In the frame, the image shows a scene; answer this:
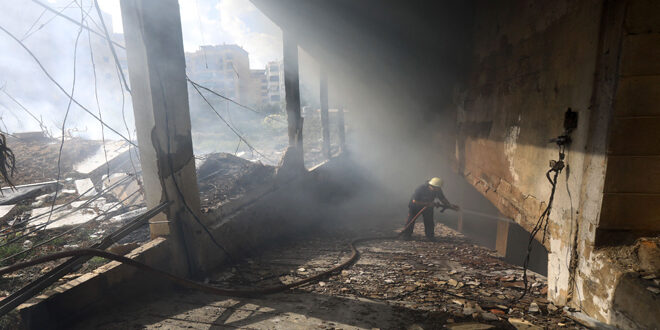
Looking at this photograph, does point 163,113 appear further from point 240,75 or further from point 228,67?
Answer: point 228,67

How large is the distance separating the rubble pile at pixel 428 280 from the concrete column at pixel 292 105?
2138 mm

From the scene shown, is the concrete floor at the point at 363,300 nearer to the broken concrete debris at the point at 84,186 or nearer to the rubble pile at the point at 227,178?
the rubble pile at the point at 227,178

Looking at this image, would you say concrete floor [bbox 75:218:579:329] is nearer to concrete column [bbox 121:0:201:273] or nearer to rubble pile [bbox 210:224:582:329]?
rubble pile [bbox 210:224:582:329]

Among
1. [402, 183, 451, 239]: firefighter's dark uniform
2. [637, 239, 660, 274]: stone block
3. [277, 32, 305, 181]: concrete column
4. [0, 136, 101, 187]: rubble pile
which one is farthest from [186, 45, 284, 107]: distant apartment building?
[637, 239, 660, 274]: stone block

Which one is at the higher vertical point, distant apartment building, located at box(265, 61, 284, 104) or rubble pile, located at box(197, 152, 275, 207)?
distant apartment building, located at box(265, 61, 284, 104)

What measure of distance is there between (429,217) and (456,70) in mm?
3748

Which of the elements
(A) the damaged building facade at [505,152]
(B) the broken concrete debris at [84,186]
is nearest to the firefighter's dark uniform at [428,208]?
(A) the damaged building facade at [505,152]

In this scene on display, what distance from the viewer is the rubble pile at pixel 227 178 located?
5.17 metres

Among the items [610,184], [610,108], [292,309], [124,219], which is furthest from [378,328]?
[124,219]

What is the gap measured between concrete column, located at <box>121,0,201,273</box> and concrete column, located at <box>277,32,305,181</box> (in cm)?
349

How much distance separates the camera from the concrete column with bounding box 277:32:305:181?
284 inches

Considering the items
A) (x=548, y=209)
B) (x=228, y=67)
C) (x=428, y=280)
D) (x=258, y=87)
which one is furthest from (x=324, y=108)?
(x=258, y=87)

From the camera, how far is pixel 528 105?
3666 mm

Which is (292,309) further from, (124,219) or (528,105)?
(124,219)
